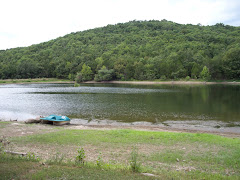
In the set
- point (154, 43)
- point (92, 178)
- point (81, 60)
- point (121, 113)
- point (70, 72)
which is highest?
point (154, 43)

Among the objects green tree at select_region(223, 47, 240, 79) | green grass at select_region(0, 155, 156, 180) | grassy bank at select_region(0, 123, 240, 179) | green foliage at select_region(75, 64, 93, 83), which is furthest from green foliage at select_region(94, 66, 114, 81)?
green grass at select_region(0, 155, 156, 180)

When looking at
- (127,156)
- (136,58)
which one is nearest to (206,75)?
(136,58)

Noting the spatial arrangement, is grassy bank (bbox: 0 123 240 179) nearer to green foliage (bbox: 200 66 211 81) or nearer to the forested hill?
green foliage (bbox: 200 66 211 81)

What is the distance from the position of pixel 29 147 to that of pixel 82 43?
19027 cm

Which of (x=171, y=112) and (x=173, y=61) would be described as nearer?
(x=171, y=112)

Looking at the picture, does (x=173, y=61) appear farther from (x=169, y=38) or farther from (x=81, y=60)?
(x=81, y=60)

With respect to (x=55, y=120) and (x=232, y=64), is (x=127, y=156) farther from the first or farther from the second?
(x=232, y=64)

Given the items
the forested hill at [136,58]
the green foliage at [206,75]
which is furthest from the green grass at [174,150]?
the forested hill at [136,58]

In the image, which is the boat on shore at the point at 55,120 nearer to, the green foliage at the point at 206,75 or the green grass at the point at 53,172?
the green grass at the point at 53,172

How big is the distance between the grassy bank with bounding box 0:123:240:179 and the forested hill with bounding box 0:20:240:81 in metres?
88.9

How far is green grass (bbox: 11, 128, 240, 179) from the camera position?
9.20 meters

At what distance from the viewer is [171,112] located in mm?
30797

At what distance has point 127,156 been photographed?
11.5 metres

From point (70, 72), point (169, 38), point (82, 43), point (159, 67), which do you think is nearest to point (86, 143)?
Result: point (159, 67)
